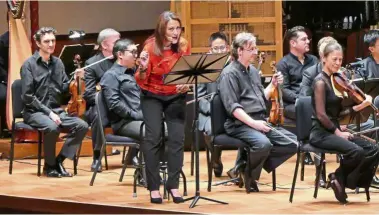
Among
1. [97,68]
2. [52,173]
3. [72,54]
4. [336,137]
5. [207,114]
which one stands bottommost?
[52,173]

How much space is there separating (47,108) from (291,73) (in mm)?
2027

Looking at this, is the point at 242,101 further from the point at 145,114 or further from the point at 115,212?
the point at 115,212

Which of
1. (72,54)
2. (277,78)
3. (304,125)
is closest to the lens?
(304,125)

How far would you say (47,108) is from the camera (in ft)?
23.2

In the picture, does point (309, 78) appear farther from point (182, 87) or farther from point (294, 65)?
point (182, 87)

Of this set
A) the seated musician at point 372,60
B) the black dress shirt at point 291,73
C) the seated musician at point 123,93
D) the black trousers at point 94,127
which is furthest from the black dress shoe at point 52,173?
the seated musician at point 372,60

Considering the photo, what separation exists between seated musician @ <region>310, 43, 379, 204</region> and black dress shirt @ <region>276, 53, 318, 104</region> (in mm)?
1543

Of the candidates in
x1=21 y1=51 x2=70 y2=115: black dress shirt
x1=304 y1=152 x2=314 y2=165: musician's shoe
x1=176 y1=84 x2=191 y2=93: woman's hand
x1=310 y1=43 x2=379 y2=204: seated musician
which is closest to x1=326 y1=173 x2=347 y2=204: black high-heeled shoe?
x1=310 y1=43 x2=379 y2=204: seated musician

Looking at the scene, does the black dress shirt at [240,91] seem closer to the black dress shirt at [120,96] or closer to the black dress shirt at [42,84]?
the black dress shirt at [120,96]

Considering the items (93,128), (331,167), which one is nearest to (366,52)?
(331,167)

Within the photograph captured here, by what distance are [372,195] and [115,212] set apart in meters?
1.75

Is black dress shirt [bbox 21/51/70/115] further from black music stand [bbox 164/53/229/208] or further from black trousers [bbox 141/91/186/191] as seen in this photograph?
black music stand [bbox 164/53/229/208]

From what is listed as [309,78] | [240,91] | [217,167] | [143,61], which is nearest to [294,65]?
[309,78]

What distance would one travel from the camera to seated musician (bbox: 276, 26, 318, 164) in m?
7.30
